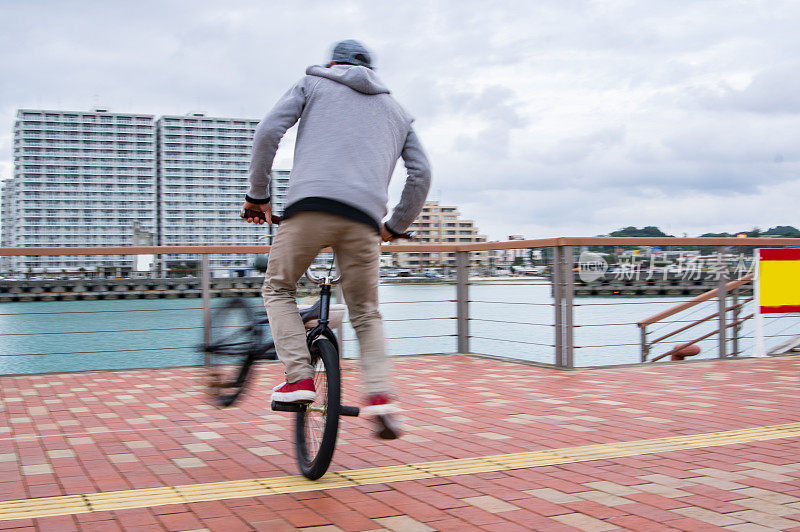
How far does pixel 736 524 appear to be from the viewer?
208 centimetres

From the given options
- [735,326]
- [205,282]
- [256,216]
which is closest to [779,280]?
[735,326]

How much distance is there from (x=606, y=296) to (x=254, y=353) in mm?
3993

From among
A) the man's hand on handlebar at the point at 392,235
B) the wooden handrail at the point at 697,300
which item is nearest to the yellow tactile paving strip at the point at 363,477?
the man's hand on handlebar at the point at 392,235

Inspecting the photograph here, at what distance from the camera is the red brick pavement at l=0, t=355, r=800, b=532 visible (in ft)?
7.14

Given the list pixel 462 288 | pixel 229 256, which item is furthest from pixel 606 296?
pixel 229 256

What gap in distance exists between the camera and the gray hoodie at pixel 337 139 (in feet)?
7.91

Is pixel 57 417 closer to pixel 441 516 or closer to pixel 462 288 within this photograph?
pixel 441 516

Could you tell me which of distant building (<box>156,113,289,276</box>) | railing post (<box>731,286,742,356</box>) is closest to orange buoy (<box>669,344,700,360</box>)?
railing post (<box>731,286,742,356</box>)

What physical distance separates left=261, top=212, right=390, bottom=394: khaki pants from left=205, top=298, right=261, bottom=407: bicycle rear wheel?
0.67 meters

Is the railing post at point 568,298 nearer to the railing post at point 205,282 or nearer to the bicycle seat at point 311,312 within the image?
the railing post at point 205,282

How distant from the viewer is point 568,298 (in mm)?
5523

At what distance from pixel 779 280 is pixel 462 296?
2.77m

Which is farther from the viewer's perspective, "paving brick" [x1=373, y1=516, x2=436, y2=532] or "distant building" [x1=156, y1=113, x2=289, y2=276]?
"distant building" [x1=156, y1=113, x2=289, y2=276]

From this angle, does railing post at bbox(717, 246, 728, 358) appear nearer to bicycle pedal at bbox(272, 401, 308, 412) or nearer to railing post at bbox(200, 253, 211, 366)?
railing post at bbox(200, 253, 211, 366)
